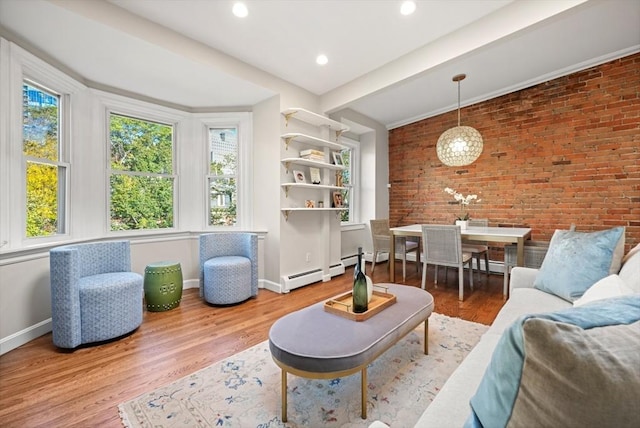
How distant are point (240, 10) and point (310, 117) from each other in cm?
156

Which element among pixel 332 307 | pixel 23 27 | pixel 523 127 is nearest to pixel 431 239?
pixel 332 307

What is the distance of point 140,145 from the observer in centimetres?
356

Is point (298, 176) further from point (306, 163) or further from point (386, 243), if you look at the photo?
point (386, 243)

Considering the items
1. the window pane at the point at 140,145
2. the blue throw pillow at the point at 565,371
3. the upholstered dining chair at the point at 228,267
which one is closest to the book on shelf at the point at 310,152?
the upholstered dining chair at the point at 228,267

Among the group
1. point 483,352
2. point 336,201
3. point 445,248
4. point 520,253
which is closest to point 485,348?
point 483,352

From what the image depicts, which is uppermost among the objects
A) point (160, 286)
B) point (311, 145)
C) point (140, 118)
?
point (140, 118)

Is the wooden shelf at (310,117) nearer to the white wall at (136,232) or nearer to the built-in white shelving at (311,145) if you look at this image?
the built-in white shelving at (311,145)

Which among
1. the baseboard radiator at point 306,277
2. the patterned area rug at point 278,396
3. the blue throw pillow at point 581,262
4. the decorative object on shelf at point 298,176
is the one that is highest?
the decorative object on shelf at point 298,176

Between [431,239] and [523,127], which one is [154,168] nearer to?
[431,239]

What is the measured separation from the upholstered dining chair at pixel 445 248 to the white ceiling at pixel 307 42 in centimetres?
178

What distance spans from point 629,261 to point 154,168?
14.8 feet

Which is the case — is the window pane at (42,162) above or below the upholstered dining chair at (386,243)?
above

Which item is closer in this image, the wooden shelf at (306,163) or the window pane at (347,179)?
the wooden shelf at (306,163)

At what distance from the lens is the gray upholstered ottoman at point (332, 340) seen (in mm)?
1346
